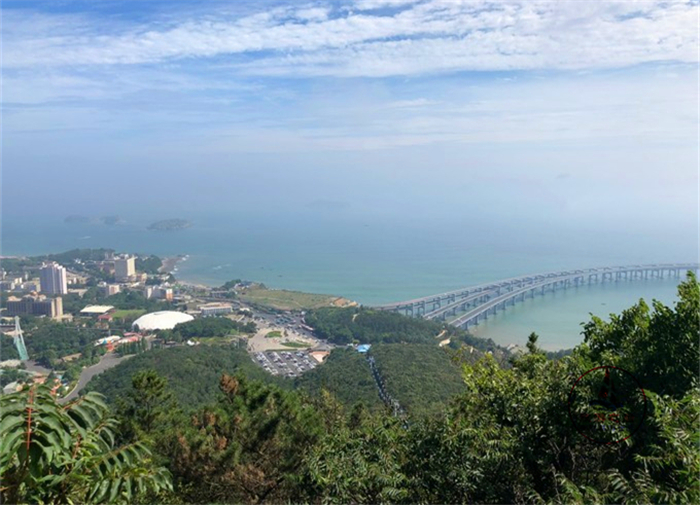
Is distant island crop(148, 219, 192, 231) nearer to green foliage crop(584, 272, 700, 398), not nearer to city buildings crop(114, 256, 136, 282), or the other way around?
city buildings crop(114, 256, 136, 282)

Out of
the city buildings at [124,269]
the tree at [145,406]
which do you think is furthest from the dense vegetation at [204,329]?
the tree at [145,406]

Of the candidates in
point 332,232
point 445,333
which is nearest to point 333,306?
point 445,333

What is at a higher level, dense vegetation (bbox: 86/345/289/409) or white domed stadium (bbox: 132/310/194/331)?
dense vegetation (bbox: 86/345/289/409)

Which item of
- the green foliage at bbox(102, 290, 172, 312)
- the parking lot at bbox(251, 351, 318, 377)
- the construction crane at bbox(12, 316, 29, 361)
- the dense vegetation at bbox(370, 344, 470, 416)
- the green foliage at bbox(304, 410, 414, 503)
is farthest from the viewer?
the green foliage at bbox(102, 290, 172, 312)

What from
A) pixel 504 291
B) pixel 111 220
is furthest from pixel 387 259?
pixel 111 220

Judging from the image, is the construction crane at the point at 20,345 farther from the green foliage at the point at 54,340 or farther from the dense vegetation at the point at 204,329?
the dense vegetation at the point at 204,329

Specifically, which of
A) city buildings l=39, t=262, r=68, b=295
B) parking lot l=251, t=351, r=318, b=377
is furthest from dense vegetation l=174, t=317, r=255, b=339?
city buildings l=39, t=262, r=68, b=295

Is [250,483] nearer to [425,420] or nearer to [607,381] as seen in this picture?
[425,420]
